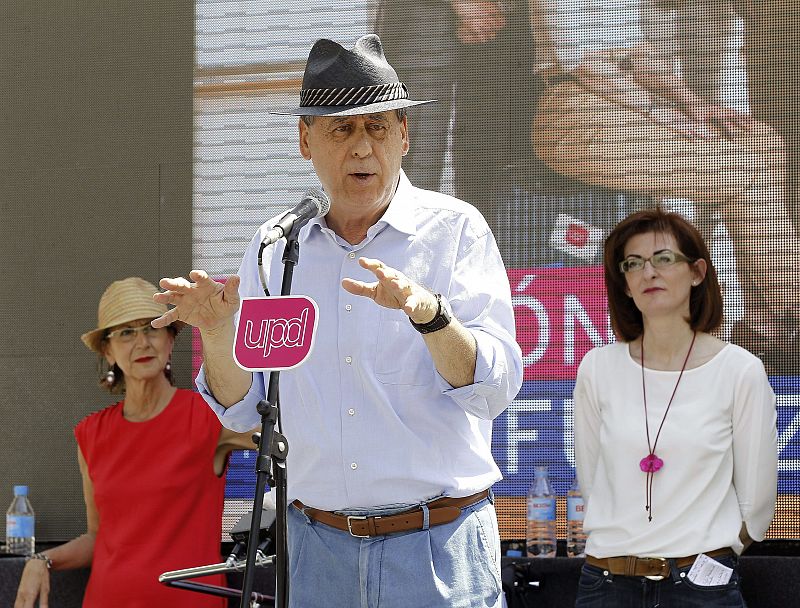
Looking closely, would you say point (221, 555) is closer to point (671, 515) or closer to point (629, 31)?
point (671, 515)

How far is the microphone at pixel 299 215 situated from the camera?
1810 millimetres

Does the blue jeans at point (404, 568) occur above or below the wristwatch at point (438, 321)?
A: below

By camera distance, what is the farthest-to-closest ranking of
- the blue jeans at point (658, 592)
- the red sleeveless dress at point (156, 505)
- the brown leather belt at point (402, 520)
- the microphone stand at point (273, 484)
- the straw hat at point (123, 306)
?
the straw hat at point (123, 306) < the red sleeveless dress at point (156, 505) < the blue jeans at point (658, 592) < the brown leather belt at point (402, 520) < the microphone stand at point (273, 484)

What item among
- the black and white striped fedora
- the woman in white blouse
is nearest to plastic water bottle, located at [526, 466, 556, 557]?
the woman in white blouse

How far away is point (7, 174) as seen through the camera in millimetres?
4215

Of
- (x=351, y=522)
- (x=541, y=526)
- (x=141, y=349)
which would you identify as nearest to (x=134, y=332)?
(x=141, y=349)

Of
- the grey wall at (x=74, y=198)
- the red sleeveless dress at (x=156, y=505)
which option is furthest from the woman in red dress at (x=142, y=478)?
the grey wall at (x=74, y=198)

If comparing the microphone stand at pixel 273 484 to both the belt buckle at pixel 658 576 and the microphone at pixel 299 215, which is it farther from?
the belt buckle at pixel 658 576

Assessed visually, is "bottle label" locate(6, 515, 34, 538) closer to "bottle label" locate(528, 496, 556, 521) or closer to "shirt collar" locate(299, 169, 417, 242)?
"bottle label" locate(528, 496, 556, 521)

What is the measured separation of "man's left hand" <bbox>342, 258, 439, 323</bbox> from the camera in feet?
6.02

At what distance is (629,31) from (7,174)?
7.86ft

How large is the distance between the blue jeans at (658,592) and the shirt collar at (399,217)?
4.68 ft

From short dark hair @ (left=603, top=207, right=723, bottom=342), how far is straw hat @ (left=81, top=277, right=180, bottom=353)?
1534mm

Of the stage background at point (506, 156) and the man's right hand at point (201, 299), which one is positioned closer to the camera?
the man's right hand at point (201, 299)
